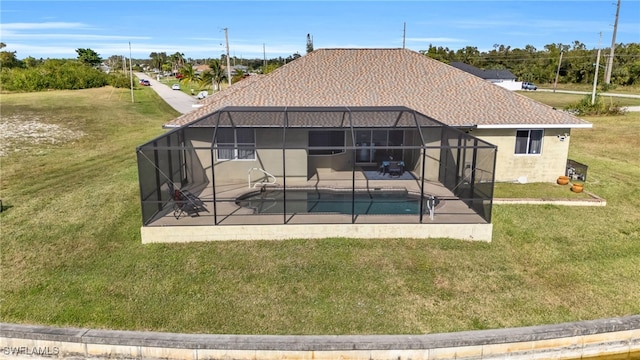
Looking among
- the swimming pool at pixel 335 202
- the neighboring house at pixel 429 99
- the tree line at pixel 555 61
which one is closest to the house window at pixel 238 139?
the neighboring house at pixel 429 99

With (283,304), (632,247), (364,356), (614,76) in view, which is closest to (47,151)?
(283,304)

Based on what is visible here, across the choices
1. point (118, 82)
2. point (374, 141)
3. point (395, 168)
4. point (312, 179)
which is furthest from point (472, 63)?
point (312, 179)

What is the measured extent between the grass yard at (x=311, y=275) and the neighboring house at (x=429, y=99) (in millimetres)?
2898

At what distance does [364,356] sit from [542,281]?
16.8ft

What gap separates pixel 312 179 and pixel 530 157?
8.52m

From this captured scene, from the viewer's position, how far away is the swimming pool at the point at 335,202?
13328mm

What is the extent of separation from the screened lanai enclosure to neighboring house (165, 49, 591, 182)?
146 cm

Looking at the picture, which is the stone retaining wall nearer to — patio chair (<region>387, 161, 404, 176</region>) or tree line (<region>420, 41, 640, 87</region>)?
patio chair (<region>387, 161, 404, 176</region>)

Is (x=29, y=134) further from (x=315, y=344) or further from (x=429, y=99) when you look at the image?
(x=315, y=344)

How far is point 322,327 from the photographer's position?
8.39 m

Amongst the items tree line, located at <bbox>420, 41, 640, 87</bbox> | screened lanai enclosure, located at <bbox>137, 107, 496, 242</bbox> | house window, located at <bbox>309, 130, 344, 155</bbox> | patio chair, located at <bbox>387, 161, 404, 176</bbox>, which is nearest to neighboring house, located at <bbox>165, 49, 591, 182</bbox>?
house window, located at <bbox>309, 130, 344, 155</bbox>

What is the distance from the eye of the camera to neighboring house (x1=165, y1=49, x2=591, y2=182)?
16750 mm

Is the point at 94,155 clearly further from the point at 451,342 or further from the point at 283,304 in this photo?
the point at 451,342

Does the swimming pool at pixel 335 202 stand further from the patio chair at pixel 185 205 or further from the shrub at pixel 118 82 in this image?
the shrub at pixel 118 82
